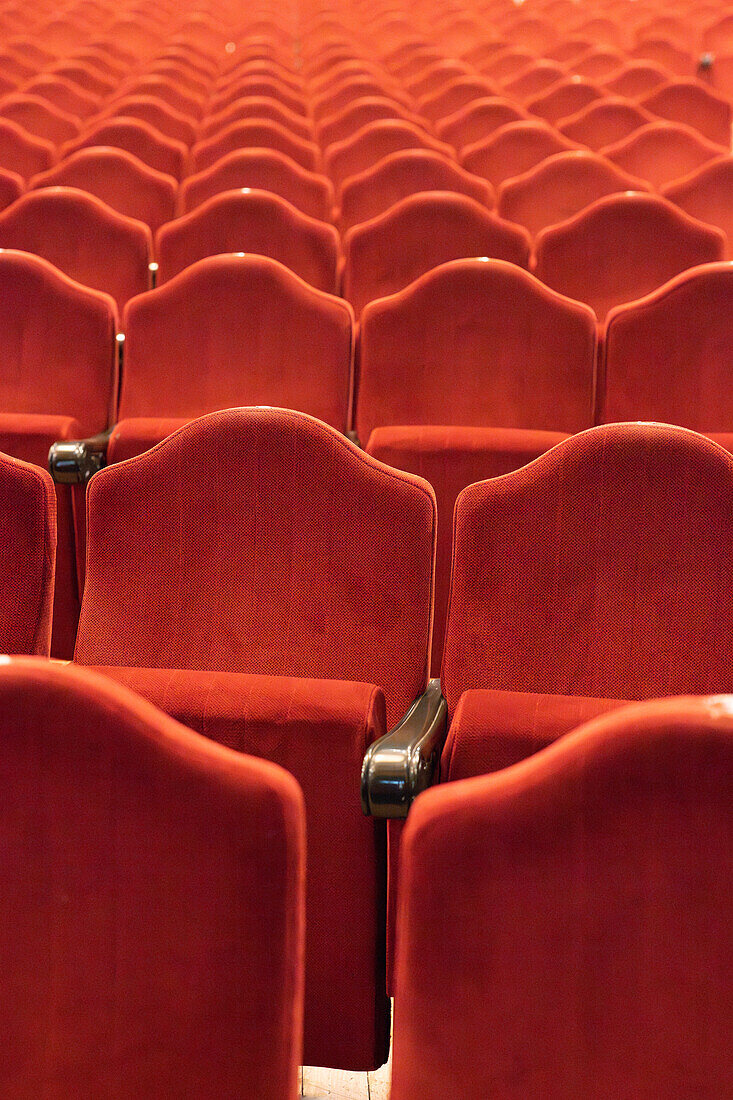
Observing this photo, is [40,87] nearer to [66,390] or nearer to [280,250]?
[280,250]

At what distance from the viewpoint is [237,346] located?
0.43m

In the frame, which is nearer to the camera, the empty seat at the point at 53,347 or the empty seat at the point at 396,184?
the empty seat at the point at 53,347

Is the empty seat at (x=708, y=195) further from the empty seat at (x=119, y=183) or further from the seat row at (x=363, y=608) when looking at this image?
the seat row at (x=363, y=608)

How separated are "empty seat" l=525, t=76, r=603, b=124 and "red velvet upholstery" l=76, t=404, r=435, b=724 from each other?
0.69m

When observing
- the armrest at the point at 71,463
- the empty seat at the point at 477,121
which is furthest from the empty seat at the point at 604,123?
the armrest at the point at 71,463

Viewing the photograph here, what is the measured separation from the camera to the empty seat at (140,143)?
0.76 m

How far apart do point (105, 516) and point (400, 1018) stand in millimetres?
171

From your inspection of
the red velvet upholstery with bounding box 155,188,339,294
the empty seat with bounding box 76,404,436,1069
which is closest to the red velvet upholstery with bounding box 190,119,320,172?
the red velvet upholstery with bounding box 155,188,339,294

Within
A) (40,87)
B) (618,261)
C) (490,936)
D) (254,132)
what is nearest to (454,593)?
(490,936)

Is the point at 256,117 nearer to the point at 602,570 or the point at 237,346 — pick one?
the point at 237,346

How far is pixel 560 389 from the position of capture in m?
0.41

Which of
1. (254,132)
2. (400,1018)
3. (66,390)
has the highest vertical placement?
(254,132)

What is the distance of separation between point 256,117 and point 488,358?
0.52m

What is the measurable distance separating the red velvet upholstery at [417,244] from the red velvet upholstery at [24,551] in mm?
286
